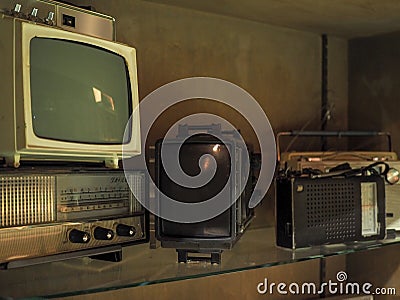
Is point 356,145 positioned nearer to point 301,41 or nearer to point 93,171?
point 301,41

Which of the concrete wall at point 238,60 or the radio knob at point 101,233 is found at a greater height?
the concrete wall at point 238,60

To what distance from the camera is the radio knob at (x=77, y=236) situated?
105cm

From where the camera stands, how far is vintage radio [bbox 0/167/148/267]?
3.19ft

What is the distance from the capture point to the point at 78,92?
104cm

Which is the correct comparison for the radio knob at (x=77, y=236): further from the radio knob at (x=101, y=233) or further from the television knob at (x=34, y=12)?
→ the television knob at (x=34, y=12)

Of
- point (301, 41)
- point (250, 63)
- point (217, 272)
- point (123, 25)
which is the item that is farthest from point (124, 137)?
point (301, 41)

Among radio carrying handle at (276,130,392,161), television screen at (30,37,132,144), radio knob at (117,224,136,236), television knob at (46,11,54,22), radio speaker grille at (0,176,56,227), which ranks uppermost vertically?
television knob at (46,11,54,22)

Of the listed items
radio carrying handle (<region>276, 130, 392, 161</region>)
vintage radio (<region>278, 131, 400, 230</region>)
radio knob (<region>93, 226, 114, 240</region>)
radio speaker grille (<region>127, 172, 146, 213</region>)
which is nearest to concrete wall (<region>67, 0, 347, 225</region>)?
radio carrying handle (<region>276, 130, 392, 161</region>)

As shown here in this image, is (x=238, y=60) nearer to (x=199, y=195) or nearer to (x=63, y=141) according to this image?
(x=199, y=195)

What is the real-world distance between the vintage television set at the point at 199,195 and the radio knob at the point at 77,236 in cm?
18

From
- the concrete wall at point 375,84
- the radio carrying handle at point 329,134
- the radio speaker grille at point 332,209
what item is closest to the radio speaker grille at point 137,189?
the radio speaker grille at point 332,209

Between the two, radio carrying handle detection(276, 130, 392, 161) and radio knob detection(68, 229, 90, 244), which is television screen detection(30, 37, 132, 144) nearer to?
radio knob detection(68, 229, 90, 244)

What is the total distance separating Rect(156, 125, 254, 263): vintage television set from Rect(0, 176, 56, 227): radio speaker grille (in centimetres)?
25

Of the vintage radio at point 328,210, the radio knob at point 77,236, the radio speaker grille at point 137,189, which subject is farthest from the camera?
the vintage radio at point 328,210
